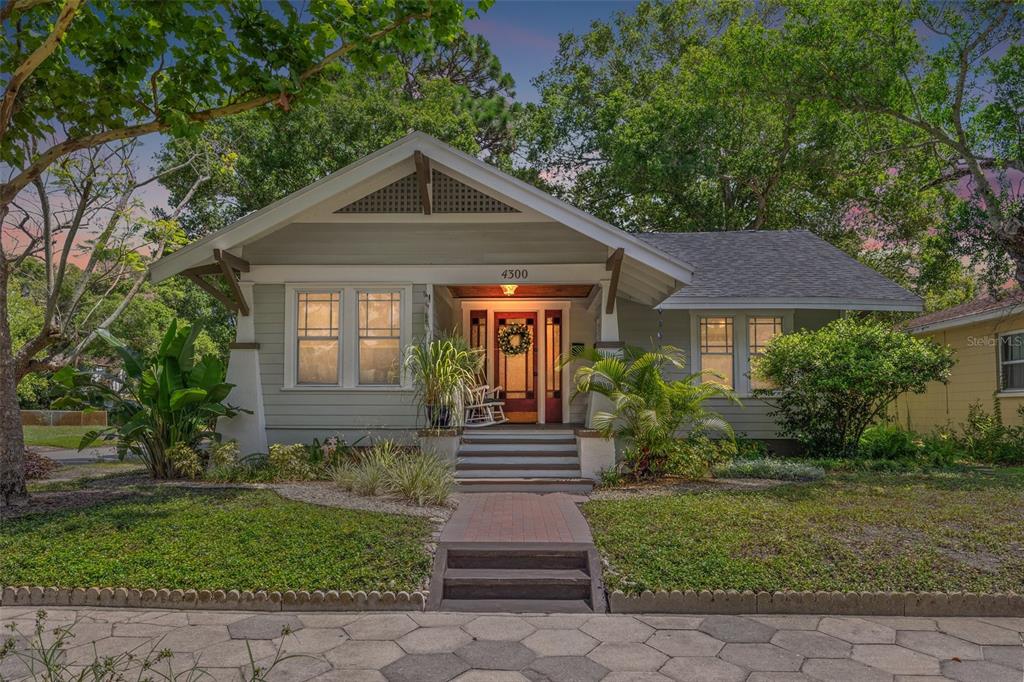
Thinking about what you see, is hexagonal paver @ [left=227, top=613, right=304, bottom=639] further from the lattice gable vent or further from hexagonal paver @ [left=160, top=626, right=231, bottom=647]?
the lattice gable vent

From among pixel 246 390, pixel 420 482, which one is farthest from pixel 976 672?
pixel 246 390

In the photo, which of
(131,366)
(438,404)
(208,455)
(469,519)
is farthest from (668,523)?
(131,366)

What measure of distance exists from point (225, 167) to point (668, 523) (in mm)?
11072

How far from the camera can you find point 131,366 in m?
10.8

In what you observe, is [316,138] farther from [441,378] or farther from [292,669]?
[292,669]

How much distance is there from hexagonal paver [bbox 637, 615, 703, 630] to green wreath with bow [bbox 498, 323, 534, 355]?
930 cm

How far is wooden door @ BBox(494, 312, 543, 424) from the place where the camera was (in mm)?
14297

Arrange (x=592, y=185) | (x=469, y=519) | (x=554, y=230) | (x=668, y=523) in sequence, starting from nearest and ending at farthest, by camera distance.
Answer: (x=668, y=523) → (x=469, y=519) → (x=554, y=230) → (x=592, y=185)

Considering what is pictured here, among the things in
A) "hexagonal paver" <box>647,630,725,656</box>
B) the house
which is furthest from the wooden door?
"hexagonal paver" <box>647,630,725,656</box>

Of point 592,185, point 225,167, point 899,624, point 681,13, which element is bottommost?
point 899,624

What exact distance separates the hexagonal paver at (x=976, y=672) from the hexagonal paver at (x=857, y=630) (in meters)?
0.46

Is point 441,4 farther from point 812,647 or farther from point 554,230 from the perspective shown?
point 812,647

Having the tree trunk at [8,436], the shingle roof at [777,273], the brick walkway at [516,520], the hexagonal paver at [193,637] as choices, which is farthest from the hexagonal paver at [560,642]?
the shingle roof at [777,273]

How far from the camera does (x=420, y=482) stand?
837 cm
